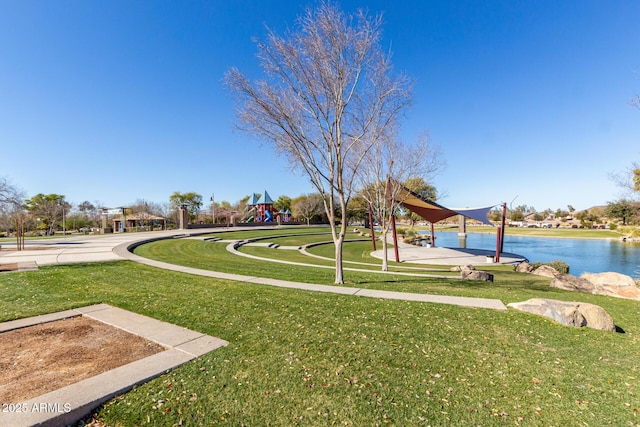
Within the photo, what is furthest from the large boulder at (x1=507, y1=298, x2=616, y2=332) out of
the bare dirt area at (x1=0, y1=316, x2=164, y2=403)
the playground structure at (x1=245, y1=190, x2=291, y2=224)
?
the playground structure at (x1=245, y1=190, x2=291, y2=224)

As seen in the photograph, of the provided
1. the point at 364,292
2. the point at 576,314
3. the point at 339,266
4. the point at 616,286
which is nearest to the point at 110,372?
the point at 364,292

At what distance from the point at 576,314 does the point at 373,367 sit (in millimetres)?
4128

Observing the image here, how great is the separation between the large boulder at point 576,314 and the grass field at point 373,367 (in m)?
0.24

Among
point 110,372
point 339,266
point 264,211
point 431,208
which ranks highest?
point 264,211

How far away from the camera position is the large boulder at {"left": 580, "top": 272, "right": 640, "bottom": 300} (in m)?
9.45

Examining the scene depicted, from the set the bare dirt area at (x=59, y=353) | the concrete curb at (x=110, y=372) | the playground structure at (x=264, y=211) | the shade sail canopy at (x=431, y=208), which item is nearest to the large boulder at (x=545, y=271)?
the shade sail canopy at (x=431, y=208)

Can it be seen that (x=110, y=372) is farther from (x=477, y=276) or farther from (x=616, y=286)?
(x=616, y=286)

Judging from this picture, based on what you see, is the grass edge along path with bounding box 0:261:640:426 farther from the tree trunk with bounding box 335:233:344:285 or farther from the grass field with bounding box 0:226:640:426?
the tree trunk with bounding box 335:233:344:285

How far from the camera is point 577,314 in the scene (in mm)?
5344

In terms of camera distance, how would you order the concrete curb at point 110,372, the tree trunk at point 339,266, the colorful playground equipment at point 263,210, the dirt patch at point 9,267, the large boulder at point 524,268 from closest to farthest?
the concrete curb at point 110,372 < the tree trunk at point 339,266 < the dirt patch at point 9,267 < the large boulder at point 524,268 < the colorful playground equipment at point 263,210

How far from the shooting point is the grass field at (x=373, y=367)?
9.41 ft

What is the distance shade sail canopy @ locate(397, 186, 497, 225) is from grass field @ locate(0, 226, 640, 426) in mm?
11063

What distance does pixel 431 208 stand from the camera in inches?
970

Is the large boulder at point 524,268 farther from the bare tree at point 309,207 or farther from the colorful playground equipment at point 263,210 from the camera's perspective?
the colorful playground equipment at point 263,210
